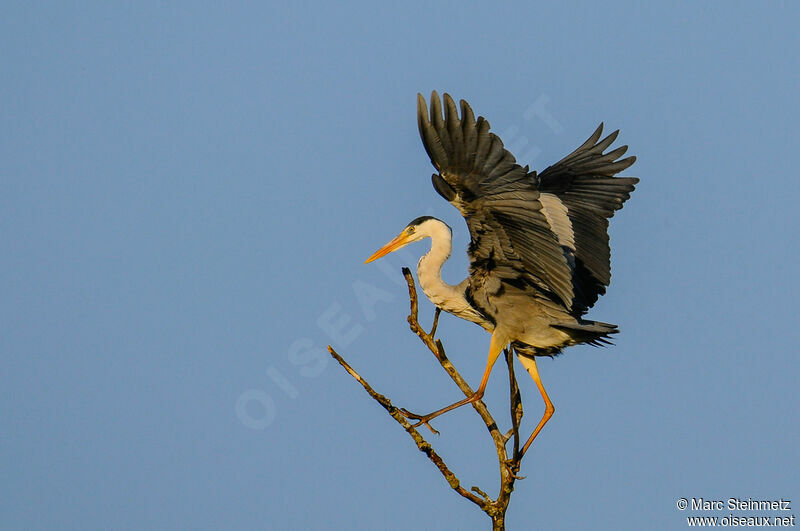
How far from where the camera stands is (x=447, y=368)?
7438 mm

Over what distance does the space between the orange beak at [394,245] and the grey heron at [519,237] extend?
11 millimetres

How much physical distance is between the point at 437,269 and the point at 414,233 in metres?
0.45

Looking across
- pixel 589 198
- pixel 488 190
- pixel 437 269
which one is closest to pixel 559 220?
pixel 589 198

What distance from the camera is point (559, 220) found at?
343 inches

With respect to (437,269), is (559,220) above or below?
above

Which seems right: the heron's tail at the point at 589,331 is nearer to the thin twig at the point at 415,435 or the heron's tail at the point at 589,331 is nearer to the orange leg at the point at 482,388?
the orange leg at the point at 482,388

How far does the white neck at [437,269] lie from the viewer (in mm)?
8344

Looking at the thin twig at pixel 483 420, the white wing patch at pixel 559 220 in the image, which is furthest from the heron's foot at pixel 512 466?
the white wing patch at pixel 559 220

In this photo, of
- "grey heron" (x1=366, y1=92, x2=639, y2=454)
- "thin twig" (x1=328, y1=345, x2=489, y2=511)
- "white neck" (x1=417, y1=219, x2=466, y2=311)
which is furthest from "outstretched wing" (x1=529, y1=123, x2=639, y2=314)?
"thin twig" (x1=328, y1=345, x2=489, y2=511)

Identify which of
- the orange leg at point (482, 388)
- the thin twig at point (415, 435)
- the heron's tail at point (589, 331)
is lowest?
the thin twig at point (415, 435)

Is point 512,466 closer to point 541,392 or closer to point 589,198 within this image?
point 541,392

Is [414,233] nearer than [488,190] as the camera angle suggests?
No

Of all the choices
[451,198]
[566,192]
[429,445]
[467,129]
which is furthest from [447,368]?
[566,192]

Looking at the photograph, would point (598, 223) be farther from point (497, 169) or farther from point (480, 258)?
point (497, 169)
